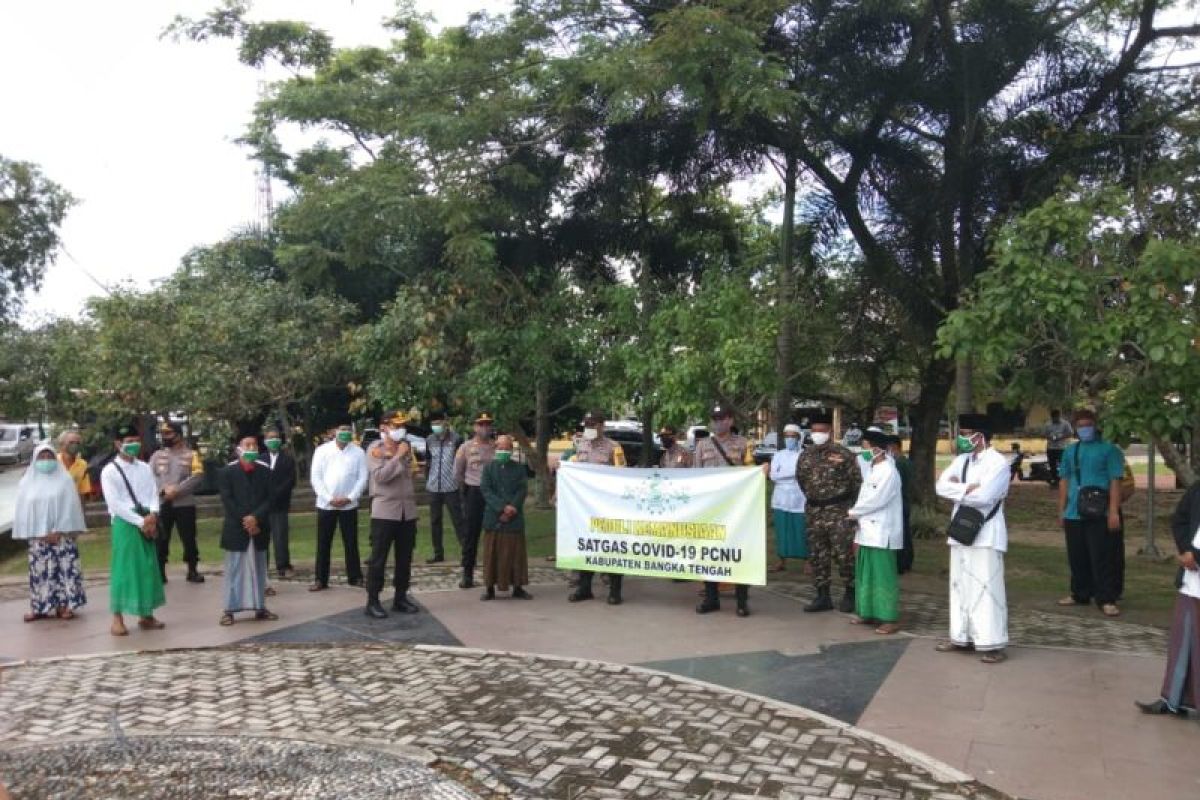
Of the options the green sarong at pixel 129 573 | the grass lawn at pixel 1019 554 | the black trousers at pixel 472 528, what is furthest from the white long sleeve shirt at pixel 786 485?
the green sarong at pixel 129 573

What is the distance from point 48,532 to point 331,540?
8.47 feet

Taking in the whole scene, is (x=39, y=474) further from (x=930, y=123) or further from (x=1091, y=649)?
(x=930, y=123)

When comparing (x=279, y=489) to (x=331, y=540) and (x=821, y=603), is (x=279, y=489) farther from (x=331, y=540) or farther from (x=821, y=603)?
(x=821, y=603)

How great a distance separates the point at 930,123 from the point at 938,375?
3.73m

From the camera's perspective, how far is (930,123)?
12.7m

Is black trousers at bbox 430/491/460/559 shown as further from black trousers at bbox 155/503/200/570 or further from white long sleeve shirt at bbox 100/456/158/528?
white long sleeve shirt at bbox 100/456/158/528

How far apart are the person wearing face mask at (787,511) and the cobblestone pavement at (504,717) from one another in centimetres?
466

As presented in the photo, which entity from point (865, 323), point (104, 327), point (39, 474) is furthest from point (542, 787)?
point (104, 327)

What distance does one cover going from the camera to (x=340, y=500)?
1002 centimetres

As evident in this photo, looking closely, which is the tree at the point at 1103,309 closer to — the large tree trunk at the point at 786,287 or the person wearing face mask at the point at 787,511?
the person wearing face mask at the point at 787,511

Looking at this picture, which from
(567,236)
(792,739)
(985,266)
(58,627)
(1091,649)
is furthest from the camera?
(567,236)

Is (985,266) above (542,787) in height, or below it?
above

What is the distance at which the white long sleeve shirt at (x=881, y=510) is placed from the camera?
7.81 m

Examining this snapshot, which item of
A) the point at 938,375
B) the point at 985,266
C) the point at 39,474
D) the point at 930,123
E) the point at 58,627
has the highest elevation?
the point at 930,123
